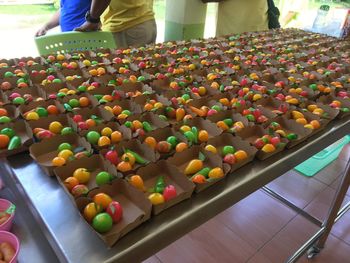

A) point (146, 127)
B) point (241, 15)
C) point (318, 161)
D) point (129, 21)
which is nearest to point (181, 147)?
point (146, 127)

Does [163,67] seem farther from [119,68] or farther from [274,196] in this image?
[274,196]

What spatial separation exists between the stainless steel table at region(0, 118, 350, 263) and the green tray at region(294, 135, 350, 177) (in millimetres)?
1491

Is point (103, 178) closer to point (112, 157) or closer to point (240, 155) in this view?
point (112, 157)

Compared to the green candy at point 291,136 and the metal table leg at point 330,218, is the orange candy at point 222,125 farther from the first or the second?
the metal table leg at point 330,218

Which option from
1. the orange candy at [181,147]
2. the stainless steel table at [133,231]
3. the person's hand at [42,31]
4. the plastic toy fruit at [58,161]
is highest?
the plastic toy fruit at [58,161]

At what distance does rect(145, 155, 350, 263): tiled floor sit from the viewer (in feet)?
5.17

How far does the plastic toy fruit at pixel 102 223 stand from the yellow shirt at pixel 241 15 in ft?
8.63

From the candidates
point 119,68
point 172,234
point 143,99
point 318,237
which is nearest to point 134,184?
point 172,234

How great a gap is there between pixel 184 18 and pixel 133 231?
2471 millimetres

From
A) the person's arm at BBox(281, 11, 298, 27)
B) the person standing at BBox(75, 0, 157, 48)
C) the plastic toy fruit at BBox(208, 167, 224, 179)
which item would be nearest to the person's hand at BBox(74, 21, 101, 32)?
the person standing at BBox(75, 0, 157, 48)

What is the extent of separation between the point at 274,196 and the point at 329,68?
0.79m

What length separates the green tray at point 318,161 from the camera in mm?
2238

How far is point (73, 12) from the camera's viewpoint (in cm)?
212

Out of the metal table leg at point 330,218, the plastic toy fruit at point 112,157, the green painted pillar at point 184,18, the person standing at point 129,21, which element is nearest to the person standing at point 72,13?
the person standing at point 129,21
